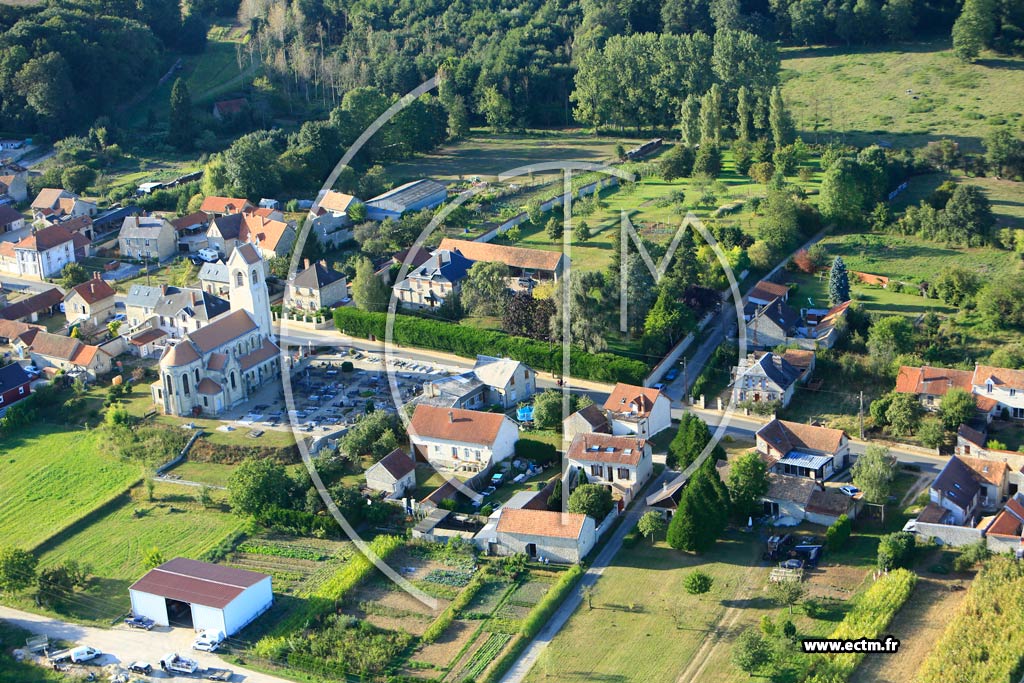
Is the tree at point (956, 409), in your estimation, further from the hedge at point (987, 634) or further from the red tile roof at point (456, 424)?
the red tile roof at point (456, 424)

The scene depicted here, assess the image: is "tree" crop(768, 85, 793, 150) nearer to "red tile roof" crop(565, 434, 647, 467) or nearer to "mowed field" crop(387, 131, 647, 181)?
"mowed field" crop(387, 131, 647, 181)

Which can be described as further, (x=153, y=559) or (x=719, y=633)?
(x=153, y=559)

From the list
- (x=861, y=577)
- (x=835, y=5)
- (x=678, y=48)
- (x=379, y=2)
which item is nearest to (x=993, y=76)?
(x=835, y=5)

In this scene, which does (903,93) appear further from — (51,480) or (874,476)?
(51,480)

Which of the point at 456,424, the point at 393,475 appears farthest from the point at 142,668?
the point at 456,424

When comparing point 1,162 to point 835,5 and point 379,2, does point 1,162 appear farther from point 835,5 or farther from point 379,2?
point 835,5

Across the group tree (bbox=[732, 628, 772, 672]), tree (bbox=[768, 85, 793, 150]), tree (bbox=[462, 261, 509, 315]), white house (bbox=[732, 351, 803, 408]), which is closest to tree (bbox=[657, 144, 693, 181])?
tree (bbox=[768, 85, 793, 150])
